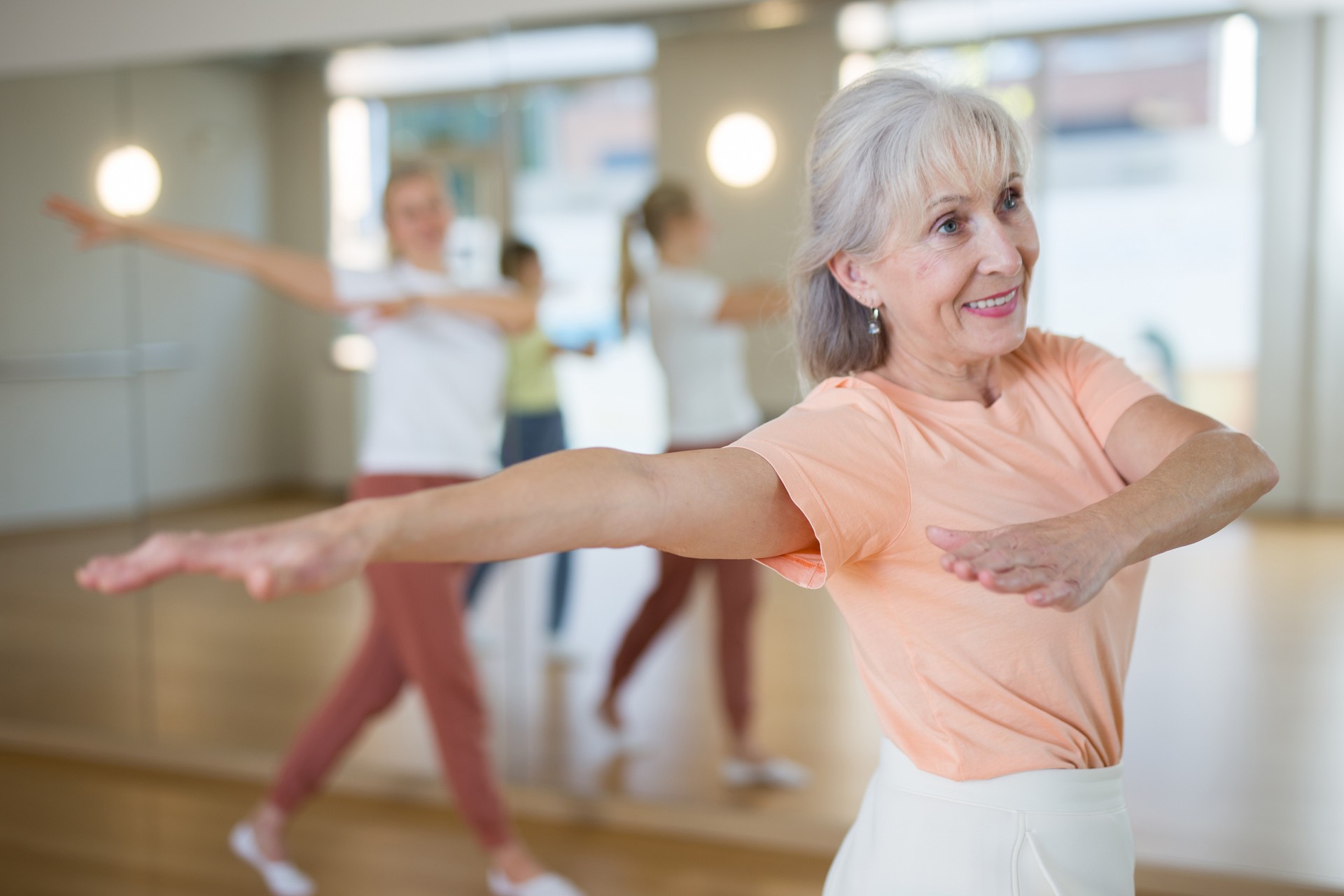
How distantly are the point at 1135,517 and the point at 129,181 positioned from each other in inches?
136

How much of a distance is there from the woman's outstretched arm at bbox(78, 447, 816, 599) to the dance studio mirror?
179 centimetres

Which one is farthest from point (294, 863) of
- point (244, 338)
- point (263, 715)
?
point (244, 338)

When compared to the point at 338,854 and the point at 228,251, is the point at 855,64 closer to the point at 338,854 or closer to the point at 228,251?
the point at 228,251

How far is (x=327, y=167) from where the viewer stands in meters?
3.42

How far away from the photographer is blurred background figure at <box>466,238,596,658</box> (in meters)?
3.22

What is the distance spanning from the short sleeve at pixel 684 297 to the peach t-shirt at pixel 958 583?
1.85 meters

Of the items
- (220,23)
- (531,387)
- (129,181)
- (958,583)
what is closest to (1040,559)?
(958,583)

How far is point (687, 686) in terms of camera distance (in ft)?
10.5

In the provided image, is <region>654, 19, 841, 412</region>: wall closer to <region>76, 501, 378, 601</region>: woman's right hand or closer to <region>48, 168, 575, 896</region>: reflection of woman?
<region>48, 168, 575, 896</region>: reflection of woman

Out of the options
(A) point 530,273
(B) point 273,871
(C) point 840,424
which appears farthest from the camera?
(A) point 530,273

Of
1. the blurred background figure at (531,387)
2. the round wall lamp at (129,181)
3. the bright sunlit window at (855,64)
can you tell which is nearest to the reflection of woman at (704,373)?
the blurred background figure at (531,387)

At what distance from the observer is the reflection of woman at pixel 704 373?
305cm

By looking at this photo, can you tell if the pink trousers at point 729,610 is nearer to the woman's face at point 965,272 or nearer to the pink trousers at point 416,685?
the pink trousers at point 416,685

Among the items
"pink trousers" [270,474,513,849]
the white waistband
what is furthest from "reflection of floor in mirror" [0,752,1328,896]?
the white waistband
